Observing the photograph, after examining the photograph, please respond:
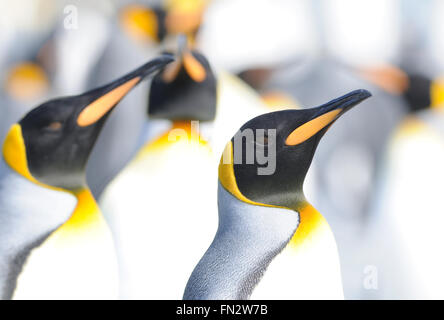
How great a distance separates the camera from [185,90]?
1421 mm

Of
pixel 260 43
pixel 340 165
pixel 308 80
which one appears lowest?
pixel 340 165

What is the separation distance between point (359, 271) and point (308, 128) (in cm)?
54

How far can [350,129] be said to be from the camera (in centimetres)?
160

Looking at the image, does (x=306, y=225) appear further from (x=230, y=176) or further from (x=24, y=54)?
(x=24, y=54)

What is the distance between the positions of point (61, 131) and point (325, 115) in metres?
0.54

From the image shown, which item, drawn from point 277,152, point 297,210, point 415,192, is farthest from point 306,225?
point 415,192

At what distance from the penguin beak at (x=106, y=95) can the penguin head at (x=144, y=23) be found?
0.38 meters

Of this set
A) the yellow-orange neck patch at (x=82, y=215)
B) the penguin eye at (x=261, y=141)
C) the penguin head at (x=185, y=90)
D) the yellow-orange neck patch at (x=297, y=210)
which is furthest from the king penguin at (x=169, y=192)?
the penguin eye at (x=261, y=141)

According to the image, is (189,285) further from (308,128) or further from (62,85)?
(62,85)

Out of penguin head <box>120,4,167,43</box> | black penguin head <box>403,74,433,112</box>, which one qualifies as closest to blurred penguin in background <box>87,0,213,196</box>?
penguin head <box>120,4,167,43</box>

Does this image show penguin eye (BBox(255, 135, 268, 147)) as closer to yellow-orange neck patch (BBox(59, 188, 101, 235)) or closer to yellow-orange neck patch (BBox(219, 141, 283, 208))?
Result: yellow-orange neck patch (BBox(219, 141, 283, 208))

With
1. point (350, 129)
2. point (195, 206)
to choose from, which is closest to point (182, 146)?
point (195, 206)

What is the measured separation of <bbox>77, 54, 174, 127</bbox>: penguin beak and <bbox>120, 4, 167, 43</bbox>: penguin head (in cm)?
38

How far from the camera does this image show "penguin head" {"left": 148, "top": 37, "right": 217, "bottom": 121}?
142 centimetres
